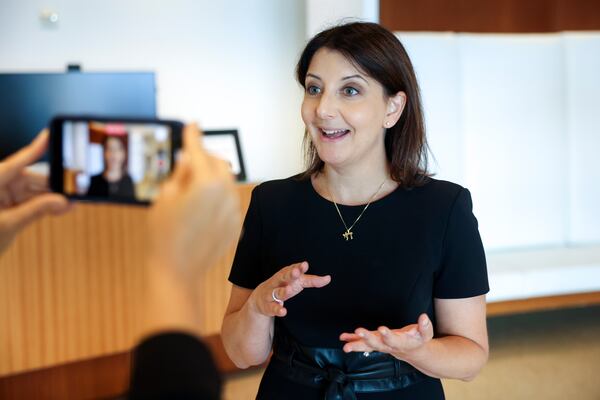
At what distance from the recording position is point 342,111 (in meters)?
2.02

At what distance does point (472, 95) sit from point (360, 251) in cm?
278

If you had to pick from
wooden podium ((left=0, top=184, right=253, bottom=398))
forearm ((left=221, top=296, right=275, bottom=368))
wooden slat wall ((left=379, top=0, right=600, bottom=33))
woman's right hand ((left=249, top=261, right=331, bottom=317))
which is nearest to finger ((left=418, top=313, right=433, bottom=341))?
woman's right hand ((left=249, top=261, right=331, bottom=317))

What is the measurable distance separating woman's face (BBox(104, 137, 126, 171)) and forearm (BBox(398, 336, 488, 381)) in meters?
0.85

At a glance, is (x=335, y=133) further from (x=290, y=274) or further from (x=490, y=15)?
(x=490, y=15)

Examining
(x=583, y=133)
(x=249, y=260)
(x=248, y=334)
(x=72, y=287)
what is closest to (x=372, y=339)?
(x=248, y=334)

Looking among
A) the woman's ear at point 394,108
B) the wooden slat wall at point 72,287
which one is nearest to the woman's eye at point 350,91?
the woman's ear at point 394,108

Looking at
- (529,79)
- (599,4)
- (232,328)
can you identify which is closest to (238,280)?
(232,328)

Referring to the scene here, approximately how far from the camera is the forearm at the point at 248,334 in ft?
6.12

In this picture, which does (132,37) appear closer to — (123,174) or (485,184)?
(485,184)

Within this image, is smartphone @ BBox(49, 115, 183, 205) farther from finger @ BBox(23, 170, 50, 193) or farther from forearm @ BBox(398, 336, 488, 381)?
forearm @ BBox(398, 336, 488, 381)

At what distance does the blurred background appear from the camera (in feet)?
13.4

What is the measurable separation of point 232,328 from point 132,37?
109 inches

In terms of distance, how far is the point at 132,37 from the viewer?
4312mm

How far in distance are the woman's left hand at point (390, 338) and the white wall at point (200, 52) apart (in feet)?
9.95
